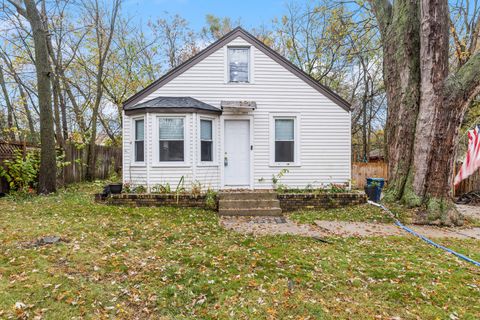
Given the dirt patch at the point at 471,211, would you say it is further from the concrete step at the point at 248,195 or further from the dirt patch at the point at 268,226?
the concrete step at the point at 248,195

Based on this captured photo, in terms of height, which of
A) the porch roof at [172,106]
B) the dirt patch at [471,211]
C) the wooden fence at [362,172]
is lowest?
the dirt patch at [471,211]

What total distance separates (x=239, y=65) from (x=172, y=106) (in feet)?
8.90

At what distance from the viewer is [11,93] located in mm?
17203

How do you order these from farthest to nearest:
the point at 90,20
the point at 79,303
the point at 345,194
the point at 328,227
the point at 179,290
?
the point at 90,20 < the point at 345,194 < the point at 328,227 < the point at 179,290 < the point at 79,303

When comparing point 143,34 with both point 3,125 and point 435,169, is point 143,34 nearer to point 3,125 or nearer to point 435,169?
point 3,125

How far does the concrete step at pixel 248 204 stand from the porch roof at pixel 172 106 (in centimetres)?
282

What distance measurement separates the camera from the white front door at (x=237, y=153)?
9477mm

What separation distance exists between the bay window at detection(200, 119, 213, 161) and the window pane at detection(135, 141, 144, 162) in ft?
5.85

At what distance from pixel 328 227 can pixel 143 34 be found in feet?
56.6

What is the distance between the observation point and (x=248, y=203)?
8141mm

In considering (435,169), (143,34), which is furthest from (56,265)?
(143,34)

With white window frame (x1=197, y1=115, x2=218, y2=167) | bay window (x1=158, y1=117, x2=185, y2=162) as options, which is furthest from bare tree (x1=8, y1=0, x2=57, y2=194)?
white window frame (x1=197, y1=115, x2=218, y2=167)

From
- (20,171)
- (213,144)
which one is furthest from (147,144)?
(20,171)

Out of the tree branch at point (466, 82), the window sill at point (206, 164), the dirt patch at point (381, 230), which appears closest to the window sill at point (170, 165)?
the window sill at point (206, 164)
